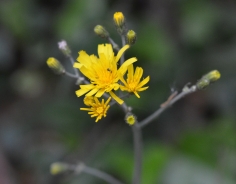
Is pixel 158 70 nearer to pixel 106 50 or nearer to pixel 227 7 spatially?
pixel 227 7

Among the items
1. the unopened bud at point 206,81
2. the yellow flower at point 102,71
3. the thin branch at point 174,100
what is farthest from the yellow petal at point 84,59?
the unopened bud at point 206,81

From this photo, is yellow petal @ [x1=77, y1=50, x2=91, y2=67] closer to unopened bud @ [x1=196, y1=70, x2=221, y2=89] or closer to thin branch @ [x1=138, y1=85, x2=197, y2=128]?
thin branch @ [x1=138, y1=85, x2=197, y2=128]

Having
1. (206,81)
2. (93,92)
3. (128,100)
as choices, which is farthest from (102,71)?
(128,100)

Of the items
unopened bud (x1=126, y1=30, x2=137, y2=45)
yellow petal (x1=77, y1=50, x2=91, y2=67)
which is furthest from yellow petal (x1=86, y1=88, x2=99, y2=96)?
unopened bud (x1=126, y1=30, x2=137, y2=45)

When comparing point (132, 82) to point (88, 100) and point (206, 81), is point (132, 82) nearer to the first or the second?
point (88, 100)

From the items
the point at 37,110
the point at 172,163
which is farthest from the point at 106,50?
the point at 37,110
